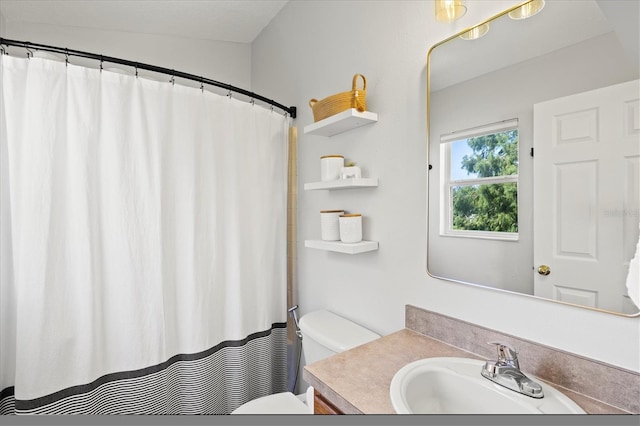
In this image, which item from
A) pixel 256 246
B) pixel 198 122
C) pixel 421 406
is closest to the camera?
pixel 421 406

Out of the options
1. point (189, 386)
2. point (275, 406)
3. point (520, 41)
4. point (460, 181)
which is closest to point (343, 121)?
point (460, 181)

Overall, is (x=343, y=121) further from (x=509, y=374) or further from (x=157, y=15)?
(x=157, y=15)

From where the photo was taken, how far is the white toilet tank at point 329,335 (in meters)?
1.30

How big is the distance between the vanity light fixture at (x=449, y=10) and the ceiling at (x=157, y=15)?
1258 mm

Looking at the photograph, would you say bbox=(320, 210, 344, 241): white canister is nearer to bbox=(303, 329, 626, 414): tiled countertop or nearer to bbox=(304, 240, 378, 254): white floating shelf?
bbox=(304, 240, 378, 254): white floating shelf

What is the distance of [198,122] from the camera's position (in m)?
1.54

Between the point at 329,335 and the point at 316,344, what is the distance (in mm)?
108

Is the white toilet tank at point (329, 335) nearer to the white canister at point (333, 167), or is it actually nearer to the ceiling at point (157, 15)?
the white canister at point (333, 167)

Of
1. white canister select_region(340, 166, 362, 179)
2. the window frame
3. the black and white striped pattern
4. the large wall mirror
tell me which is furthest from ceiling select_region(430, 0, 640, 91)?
the black and white striped pattern

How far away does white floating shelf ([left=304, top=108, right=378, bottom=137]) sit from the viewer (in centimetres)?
133

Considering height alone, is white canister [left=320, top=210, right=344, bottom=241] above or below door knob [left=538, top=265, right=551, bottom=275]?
above

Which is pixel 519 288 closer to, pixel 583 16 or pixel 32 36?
pixel 583 16

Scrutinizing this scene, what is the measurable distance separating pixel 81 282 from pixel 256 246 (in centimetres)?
77

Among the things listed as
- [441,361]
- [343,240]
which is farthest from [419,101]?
[441,361]
